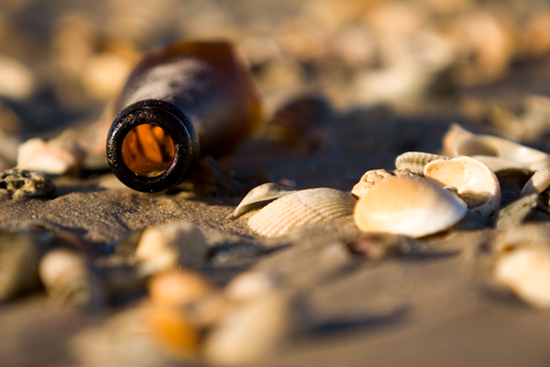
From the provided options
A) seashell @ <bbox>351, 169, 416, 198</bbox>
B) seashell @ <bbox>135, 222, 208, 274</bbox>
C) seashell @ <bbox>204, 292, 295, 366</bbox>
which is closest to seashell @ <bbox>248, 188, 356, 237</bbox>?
seashell @ <bbox>351, 169, 416, 198</bbox>

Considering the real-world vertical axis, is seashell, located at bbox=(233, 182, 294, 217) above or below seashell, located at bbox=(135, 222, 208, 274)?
above

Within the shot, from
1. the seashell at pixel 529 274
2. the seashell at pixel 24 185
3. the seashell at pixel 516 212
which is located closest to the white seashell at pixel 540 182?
the seashell at pixel 516 212

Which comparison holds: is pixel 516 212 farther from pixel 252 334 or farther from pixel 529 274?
pixel 252 334

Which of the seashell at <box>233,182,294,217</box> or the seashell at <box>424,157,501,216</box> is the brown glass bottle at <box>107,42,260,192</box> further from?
the seashell at <box>424,157,501,216</box>

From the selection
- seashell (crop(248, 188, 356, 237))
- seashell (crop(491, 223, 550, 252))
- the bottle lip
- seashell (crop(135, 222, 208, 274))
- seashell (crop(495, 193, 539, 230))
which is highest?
the bottle lip

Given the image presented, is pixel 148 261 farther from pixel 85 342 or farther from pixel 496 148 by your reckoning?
pixel 496 148

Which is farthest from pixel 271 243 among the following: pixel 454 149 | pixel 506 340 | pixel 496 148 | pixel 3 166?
pixel 3 166
